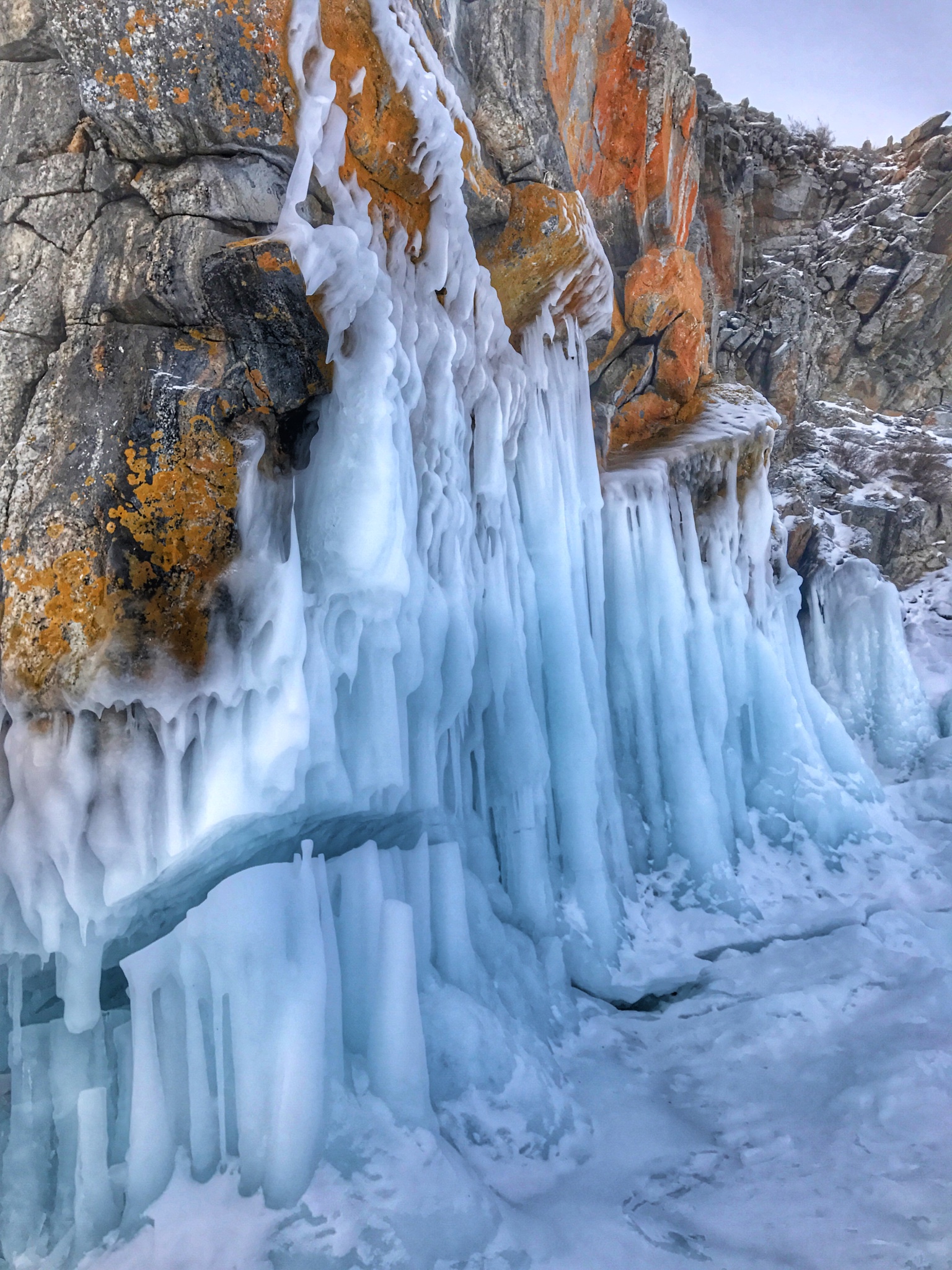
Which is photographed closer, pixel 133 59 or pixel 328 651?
pixel 133 59

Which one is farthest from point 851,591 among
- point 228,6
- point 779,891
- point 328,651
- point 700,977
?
point 228,6

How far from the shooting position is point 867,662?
10383 millimetres

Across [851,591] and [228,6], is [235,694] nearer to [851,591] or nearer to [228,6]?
[228,6]

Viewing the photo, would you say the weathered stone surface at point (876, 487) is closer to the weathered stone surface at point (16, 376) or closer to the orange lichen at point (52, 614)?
the weathered stone surface at point (16, 376)

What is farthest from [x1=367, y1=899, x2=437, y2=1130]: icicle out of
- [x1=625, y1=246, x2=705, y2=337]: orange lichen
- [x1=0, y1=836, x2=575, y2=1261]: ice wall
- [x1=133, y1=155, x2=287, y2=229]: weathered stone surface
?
[x1=625, y1=246, x2=705, y2=337]: orange lichen

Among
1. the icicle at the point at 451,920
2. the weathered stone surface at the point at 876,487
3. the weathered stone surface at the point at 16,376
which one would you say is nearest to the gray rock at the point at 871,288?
the weathered stone surface at the point at 876,487

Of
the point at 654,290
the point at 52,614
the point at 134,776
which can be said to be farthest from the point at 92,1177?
the point at 654,290

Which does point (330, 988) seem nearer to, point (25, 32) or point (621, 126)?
point (25, 32)

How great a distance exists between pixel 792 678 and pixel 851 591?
11.2 feet

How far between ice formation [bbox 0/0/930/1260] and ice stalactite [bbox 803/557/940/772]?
18.9ft

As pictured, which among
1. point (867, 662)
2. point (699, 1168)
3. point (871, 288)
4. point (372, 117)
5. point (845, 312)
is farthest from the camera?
point (845, 312)

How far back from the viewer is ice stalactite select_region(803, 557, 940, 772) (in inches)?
392

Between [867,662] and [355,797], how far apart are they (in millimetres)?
9296

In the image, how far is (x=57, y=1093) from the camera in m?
2.67
